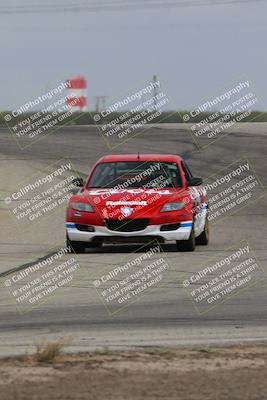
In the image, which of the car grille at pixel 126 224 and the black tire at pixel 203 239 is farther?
the black tire at pixel 203 239

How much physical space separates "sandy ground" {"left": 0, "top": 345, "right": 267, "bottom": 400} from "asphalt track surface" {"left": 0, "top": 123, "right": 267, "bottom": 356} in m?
0.68

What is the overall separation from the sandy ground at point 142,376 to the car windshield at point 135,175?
1013cm

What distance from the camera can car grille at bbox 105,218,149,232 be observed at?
58.3ft

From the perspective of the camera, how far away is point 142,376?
7.50 meters

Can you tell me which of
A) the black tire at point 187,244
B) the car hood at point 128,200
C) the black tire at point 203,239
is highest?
the car hood at point 128,200

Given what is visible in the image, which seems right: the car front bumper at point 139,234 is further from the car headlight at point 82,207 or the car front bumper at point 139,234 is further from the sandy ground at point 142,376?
the sandy ground at point 142,376

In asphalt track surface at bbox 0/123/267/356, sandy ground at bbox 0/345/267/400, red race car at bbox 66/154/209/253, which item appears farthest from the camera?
red race car at bbox 66/154/209/253

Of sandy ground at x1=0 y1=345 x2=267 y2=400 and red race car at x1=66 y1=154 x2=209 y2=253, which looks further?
red race car at x1=66 y1=154 x2=209 y2=253

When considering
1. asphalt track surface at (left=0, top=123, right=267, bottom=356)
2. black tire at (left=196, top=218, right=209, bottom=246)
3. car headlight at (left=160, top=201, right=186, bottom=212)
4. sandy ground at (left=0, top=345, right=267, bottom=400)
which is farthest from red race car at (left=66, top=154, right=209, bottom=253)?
sandy ground at (left=0, top=345, right=267, bottom=400)

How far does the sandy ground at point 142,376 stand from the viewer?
7.02 metres

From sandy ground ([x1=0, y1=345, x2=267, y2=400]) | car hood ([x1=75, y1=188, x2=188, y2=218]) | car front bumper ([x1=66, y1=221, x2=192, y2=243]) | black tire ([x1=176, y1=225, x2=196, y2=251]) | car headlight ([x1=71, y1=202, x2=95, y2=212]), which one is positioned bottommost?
black tire ([x1=176, y1=225, x2=196, y2=251])

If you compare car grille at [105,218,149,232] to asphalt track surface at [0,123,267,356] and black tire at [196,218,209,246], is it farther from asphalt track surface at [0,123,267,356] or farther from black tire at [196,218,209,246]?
black tire at [196,218,209,246]

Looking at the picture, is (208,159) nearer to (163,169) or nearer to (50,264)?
(163,169)

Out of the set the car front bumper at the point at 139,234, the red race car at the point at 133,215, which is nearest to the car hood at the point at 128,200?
the red race car at the point at 133,215
